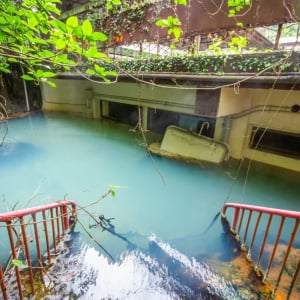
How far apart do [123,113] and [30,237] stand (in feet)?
24.4

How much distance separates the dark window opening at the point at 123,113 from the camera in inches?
360

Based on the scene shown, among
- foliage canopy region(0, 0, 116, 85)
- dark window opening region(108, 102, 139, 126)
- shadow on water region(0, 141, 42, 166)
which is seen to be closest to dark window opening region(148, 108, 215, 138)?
dark window opening region(108, 102, 139, 126)

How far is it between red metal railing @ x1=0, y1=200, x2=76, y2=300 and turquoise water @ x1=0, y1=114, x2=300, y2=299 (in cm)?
36

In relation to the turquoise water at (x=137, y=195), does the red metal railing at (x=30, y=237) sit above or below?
above

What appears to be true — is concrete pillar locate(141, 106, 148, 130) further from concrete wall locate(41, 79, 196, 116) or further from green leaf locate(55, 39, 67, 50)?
green leaf locate(55, 39, 67, 50)

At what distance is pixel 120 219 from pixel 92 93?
810cm

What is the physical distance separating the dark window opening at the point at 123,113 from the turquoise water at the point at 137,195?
2074mm

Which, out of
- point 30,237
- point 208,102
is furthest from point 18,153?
point 208,102

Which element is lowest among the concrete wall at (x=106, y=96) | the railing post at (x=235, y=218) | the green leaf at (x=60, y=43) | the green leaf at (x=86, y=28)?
the railing post at (x=235, y=218)

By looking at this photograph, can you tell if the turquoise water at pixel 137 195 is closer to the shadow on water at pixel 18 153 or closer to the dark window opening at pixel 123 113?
the shadow on water at pixel 18 153

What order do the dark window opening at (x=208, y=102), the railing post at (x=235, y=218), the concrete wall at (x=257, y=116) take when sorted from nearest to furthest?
the railing post at (x=235, y=218)
the dark window opening at (x=208, y=102)
the concrete wall at (x=257, y=116)

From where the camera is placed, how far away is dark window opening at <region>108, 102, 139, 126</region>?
915cm

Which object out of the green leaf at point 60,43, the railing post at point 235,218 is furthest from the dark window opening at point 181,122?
the green leaf at point 60,43

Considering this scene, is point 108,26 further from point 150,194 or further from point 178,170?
point 150,194
